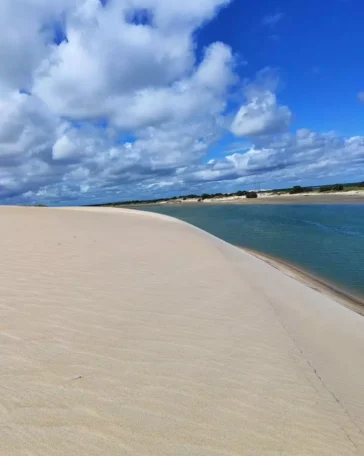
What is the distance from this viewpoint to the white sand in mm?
2641

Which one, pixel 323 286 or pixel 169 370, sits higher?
pixel 169 370

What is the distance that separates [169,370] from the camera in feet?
12.0

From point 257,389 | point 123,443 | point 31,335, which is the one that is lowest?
point 257,389

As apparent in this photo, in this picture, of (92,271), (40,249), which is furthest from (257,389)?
(40,249)

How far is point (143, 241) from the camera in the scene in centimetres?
1415

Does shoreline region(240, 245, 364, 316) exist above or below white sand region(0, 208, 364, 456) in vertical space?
below

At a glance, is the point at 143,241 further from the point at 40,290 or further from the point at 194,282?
the point at 40,290

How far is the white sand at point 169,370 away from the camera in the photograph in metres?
2.64

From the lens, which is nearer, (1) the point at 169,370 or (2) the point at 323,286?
(1) the point at 169,370

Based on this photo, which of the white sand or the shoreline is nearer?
the white sand

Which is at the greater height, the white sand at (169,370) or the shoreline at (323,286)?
the white sand at (169,370)

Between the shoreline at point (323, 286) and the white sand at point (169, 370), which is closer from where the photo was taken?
the white sand at point (169, 370)

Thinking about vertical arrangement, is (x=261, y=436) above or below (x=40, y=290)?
below

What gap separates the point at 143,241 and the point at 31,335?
10066 millimetres
